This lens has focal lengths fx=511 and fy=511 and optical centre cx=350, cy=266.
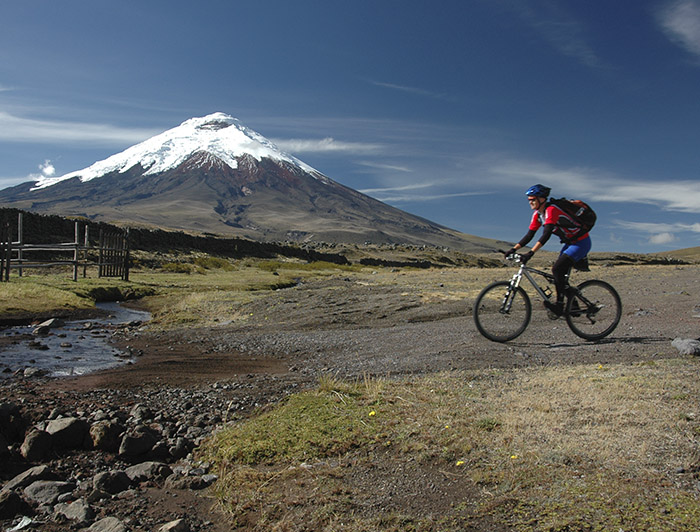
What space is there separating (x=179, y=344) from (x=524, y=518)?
11.7 m

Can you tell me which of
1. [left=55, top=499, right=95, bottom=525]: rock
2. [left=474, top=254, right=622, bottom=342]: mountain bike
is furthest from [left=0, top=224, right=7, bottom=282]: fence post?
[left=55, top=499, right=95, bottom=525]: rock

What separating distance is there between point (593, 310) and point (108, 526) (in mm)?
8661

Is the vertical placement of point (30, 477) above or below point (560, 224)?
below

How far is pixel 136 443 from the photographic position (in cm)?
587

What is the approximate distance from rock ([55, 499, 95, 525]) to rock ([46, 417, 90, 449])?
59.7 inches

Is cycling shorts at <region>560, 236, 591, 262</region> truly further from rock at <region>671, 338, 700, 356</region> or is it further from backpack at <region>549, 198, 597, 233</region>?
rock at <region>671, 338, 700, 356</region>

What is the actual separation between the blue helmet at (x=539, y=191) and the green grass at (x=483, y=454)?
3.54 metres

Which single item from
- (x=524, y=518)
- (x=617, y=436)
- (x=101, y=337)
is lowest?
(x=101, y=337)

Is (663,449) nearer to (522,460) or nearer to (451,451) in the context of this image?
(522,460)

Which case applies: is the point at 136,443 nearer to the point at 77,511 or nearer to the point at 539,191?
the point at 77,511

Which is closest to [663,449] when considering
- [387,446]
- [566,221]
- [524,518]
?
[524,518]

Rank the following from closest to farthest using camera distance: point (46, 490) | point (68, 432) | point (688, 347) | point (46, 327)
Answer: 1. point (46, 490)
2. point (68, 432)
3. point (688, 347)
4. point (46, 327)

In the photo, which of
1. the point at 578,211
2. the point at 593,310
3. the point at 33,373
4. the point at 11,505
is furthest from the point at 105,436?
the point at 593,310

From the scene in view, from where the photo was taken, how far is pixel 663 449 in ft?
14.9
